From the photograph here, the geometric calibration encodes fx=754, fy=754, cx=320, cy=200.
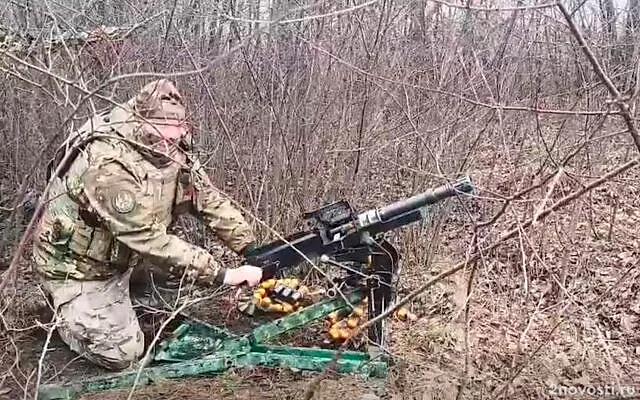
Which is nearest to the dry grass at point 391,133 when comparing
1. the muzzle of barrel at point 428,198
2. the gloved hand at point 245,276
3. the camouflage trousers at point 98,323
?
the camouflage trousers at point 98,323

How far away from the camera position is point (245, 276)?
3346 mm

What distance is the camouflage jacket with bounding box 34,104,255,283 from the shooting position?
334 cm

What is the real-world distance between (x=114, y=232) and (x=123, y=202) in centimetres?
15

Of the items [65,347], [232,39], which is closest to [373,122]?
[232,39]

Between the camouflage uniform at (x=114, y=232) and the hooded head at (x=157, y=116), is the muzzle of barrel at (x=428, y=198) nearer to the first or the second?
the camouflage uniform at (x=114, y=232)

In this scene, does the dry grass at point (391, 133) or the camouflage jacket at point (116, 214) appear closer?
the camouflage jacket at point (116, 214)

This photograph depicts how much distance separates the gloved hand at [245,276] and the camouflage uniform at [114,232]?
3.1 inches

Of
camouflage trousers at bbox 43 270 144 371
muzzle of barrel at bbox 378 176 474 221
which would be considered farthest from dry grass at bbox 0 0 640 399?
muzzle of barrel at bbox 378 176 474 221

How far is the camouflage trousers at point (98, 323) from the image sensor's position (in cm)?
350

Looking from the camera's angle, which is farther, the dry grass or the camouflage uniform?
the dry grass

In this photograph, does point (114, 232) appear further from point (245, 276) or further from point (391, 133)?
point (391, 133)

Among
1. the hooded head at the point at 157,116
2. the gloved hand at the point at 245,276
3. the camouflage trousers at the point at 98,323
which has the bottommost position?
the camouflage trousers at the point at 98,323

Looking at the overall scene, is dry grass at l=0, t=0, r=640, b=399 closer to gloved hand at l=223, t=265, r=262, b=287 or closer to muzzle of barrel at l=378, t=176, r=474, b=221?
gloved hand at l=223, t=265, r=262, b=287

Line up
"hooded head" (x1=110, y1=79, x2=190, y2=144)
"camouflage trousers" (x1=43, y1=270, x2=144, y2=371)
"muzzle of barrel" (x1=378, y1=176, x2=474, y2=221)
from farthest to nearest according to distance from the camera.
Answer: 1. "camouflage trousers" (x1=43, y1=270, x2=144, y2=371)
2. "hooded head" (x1=110, y1=79, x2=190, y2=144)
3. "muzzle of barrel" (x1=378, y1=176, x2=474, y2=221)
